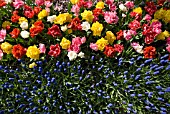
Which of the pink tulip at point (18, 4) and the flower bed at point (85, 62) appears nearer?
the flower bed at point (85, 62)

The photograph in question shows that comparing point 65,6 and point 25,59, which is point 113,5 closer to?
point 65,6

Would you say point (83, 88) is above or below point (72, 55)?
below

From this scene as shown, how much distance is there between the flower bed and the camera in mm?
3695

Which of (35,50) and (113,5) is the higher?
(113,5)

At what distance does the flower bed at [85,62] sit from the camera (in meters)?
3.70

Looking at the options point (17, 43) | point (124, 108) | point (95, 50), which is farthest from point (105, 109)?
point (17, 43)

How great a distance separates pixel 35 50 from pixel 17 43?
1.11 ft

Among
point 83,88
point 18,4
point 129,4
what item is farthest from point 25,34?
point 129,4

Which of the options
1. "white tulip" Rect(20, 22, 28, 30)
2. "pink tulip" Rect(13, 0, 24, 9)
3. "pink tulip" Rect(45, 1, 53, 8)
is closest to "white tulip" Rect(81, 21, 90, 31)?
"pink tulip" Rect(45, 1, 53, 8)

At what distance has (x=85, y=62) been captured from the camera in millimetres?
3865

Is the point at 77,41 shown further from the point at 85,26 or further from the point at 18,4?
the point at 18,4

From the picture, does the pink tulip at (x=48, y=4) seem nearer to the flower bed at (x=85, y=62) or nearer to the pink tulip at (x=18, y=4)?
the flower bed at (x=85, y=62)

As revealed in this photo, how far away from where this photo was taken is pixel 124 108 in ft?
12.2

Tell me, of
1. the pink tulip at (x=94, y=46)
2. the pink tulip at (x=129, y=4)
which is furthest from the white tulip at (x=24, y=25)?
the pink tulip at (x=129, y=4)
